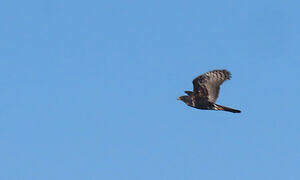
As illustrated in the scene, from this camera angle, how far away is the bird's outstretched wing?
36.6 meters

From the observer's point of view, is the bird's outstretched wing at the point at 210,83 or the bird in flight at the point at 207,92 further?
the bird in flight at the point at 207,92

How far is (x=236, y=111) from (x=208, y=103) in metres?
1.52

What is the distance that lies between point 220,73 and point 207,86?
1371 millimetres

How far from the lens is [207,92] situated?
1499 inches

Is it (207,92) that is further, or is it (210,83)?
(207,92)

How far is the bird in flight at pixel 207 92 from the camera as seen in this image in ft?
121

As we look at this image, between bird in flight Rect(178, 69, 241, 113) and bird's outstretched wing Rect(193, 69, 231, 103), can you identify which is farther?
bird in flight Rect(178, 69, 241, 113)

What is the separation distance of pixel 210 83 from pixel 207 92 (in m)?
0.80

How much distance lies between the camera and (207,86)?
37625mm

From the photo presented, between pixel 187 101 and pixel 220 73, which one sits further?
pixel 187 101

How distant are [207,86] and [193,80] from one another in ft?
2.50

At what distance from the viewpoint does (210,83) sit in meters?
37.4

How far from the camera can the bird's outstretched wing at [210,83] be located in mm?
36566

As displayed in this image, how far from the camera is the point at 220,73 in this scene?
3653 cm
